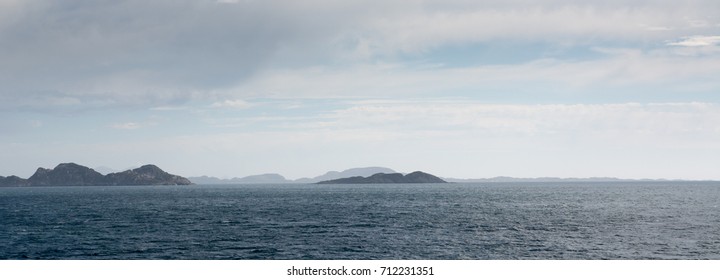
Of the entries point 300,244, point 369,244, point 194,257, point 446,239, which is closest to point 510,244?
point 446,239

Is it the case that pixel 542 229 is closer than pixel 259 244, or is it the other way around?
pixel 259 244

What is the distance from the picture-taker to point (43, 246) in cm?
7512

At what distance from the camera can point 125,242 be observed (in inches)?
3076

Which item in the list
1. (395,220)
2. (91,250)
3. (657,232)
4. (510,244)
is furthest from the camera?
(395,220)

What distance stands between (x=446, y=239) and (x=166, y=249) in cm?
3777

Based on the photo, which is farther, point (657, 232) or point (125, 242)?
point (657, 232)

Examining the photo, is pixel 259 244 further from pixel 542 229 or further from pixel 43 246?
pixel 542 229

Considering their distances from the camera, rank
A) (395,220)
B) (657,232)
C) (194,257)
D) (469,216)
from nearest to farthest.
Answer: (194,257) → (657,232) → (395,220) → (469,216)

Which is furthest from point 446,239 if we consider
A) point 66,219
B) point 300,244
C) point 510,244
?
point 66,219

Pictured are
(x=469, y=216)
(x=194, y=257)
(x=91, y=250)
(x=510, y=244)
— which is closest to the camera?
(x=194, y=257)

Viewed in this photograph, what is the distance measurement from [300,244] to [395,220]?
3630 centimetres

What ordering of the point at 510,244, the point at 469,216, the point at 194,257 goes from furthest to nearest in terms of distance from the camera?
the point at 469,216, the point at 510,244, the point at 194,257

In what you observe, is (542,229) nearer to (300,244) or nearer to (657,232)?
(657,232)

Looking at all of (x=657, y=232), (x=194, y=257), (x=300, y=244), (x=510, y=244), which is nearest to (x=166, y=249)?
(x=194, y=257)
